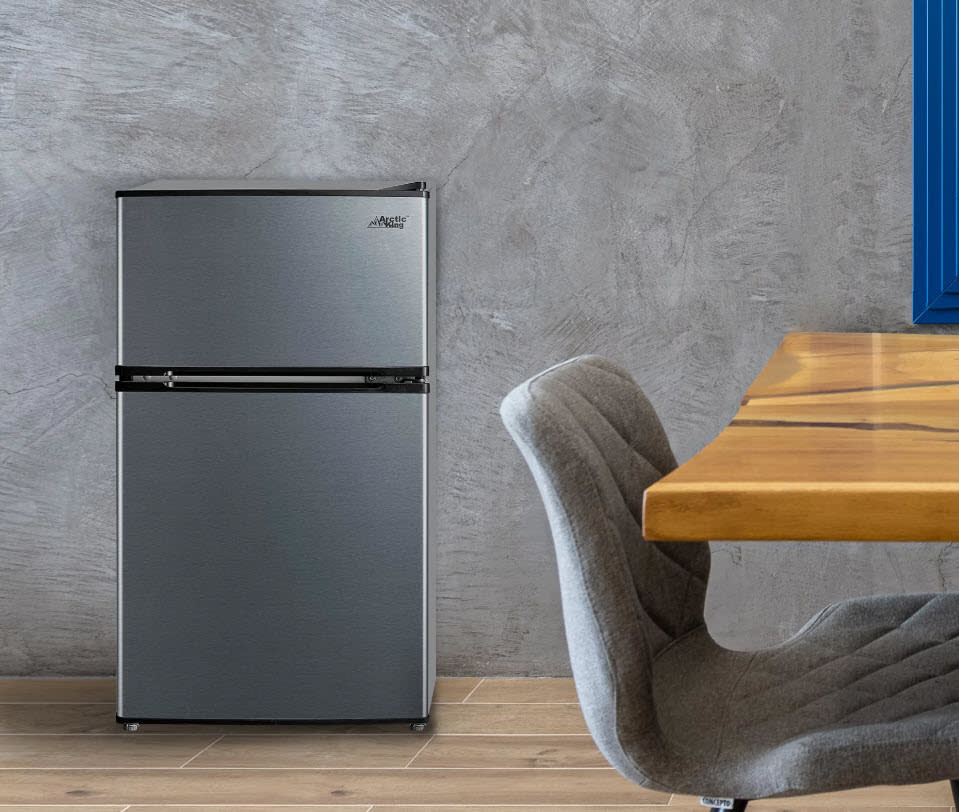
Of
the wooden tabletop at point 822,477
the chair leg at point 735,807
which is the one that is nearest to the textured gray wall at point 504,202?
the wooden tabletop at point 822,477

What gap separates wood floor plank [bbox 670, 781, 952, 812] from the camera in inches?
80.8

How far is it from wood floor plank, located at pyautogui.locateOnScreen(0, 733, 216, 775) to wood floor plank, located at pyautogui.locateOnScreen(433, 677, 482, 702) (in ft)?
1.84

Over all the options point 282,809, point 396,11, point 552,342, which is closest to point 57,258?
point 396,11

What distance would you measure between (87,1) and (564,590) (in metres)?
2.39

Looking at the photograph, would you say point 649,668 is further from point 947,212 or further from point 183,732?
point 947,212

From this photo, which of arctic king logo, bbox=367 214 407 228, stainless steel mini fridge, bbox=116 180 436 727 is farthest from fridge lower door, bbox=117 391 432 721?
arctic king logo, bbox=367 214 407 228

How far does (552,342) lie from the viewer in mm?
2824

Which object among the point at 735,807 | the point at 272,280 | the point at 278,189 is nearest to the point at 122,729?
the point at 272,280

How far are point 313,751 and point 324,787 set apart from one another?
210 millimetres

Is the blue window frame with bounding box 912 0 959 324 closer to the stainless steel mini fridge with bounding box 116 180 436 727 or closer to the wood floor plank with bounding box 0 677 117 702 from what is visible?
the stainless steel mini fridge with bounding box 116 180 436 727

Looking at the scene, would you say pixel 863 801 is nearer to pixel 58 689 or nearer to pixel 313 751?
pixel 313 751

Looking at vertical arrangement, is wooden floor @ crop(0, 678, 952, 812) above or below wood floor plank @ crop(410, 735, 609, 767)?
below

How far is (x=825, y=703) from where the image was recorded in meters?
1.14

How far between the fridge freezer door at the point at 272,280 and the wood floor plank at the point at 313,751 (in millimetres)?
817
